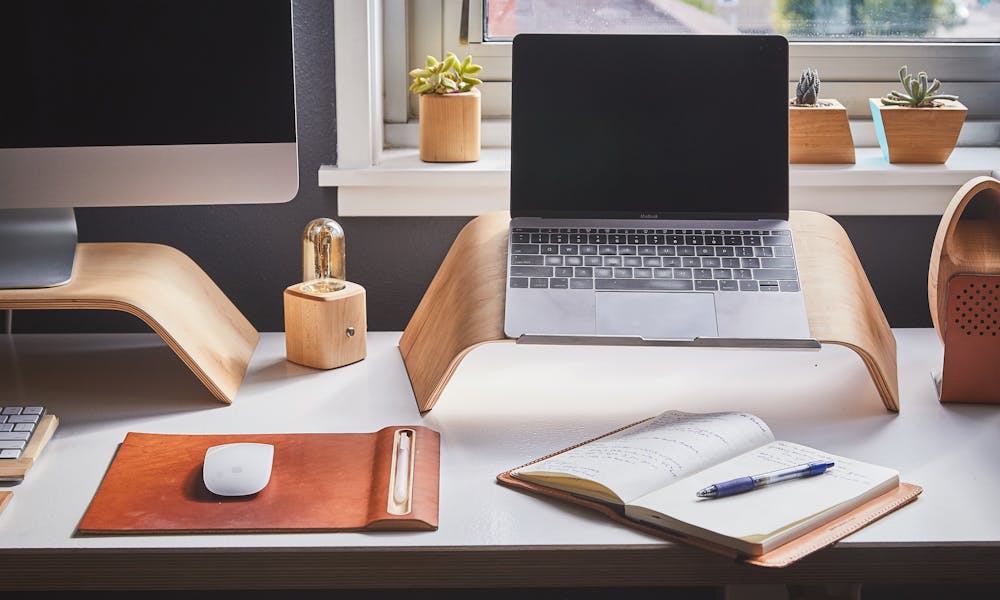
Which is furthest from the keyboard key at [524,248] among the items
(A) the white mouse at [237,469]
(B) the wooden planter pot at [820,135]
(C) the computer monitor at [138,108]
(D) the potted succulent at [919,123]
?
(D) the potted succulent at [919,123]

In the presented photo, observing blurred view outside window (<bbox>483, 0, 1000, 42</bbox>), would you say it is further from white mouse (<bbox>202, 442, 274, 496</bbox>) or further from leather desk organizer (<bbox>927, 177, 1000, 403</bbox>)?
white mouse (<bbox>202, 442, 274, 496</bbox>)

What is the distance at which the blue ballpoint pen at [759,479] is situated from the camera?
2.69ft

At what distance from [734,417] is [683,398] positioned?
12 centimetres

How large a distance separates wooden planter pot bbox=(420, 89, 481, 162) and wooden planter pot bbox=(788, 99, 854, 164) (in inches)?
16.8

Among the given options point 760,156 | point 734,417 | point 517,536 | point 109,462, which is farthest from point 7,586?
point 760,156

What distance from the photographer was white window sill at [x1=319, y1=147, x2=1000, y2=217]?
4.35 feet

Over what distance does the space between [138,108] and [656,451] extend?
2.11ft

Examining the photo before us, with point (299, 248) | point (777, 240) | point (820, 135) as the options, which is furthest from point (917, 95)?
point (299, 248)

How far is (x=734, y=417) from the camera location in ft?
3.23

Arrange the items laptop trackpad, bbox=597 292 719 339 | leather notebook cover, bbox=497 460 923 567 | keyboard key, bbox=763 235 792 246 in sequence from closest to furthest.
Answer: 1. leather notebook cover, bbox=497 460 923 567
2. laptop trackpad, bbox=597 292 719 339
3. keyboard key, bbox=763 235 792 246

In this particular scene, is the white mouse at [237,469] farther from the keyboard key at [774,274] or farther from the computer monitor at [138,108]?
the keyboard key at [774,274]

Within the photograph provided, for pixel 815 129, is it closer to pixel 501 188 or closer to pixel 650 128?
pixel 650 128

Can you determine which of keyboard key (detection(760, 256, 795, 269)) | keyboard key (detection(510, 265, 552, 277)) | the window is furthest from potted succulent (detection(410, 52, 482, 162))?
keyboard key (detection(760, 256, 795, 269))

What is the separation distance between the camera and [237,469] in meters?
0.85
